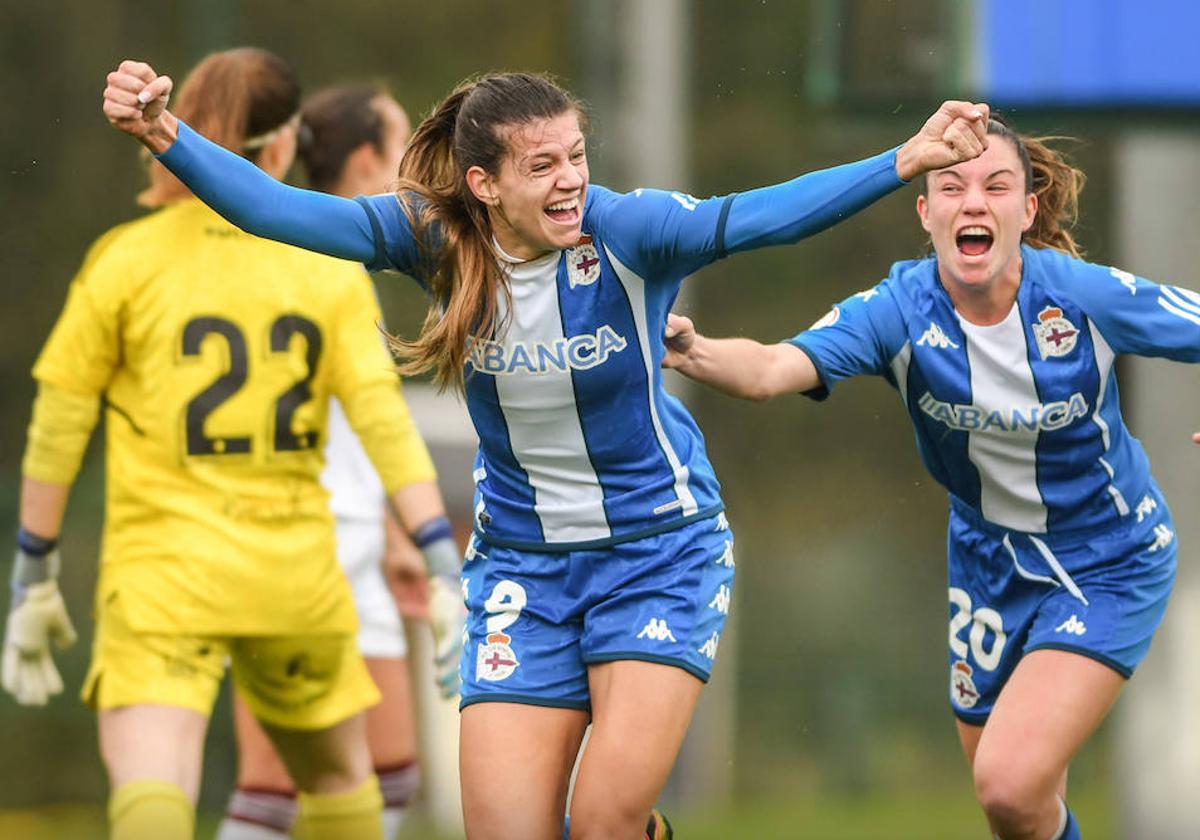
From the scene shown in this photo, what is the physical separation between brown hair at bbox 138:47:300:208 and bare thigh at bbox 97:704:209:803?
1.24 meters

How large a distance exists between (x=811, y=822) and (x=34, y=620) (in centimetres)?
510

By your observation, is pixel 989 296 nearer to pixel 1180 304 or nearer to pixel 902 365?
pixel 902 365

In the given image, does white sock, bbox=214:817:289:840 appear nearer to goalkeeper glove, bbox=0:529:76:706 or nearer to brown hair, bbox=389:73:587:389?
goalkeeper glove, bbox=0:529:76:706

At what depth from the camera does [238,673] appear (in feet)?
18.0

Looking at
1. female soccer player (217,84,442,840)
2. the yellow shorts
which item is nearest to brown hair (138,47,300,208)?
female soccer player (217,84,442,840)

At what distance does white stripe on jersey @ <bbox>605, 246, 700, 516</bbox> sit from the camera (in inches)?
177

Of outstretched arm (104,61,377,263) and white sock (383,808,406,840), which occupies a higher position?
outstretched arm (104,61,377,263)

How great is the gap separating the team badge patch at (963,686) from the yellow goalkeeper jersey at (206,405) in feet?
4.98

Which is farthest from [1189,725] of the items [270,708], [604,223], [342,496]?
[604,223]

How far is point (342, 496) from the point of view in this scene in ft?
21.1

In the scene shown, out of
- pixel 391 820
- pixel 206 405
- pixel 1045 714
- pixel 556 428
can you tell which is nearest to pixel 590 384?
pixel 556 428

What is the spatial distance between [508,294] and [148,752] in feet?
Answer: 4.85

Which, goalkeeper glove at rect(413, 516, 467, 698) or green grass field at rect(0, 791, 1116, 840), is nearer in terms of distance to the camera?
goalkeeper glove at rect(413, 516, 467, 698)

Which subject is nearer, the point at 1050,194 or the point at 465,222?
the point at 465,222
